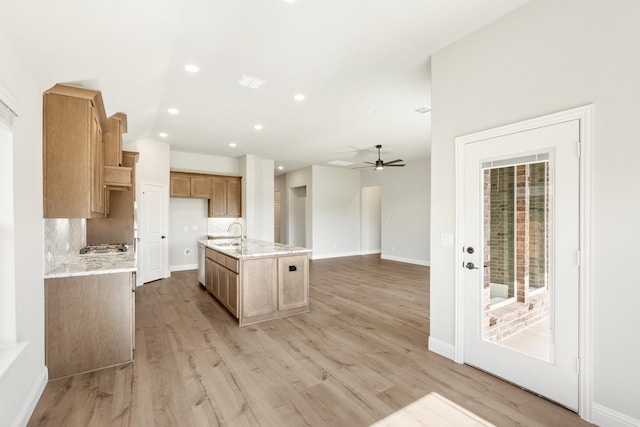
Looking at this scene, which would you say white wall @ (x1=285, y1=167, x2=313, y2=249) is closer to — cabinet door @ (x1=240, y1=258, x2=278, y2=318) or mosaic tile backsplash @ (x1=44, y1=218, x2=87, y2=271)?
cabinet door @ (x1=240, y1=258, x2=278, y2=318)

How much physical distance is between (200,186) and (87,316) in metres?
4.98

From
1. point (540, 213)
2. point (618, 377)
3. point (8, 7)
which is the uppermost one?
point (8, 7)

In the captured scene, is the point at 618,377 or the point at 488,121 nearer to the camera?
the point at 618,377

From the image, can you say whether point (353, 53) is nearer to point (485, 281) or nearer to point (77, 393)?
point (485, 281)

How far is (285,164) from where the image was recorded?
8.97 meters

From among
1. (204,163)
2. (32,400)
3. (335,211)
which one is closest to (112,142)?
(32,400)

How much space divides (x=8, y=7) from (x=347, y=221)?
885cm

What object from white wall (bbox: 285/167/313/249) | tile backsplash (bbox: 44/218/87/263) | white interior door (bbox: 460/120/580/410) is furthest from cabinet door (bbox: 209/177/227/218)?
white interior door (bbox: 460/120/580/410)

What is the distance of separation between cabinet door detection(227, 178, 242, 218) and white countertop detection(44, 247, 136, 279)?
418cm

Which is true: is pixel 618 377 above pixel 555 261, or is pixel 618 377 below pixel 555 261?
below

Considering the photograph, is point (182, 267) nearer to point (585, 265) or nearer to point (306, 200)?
point (306, 200)

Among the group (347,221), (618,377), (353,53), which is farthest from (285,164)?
(618,377)

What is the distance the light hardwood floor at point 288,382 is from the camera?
6.61ft

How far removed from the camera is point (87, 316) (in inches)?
104
